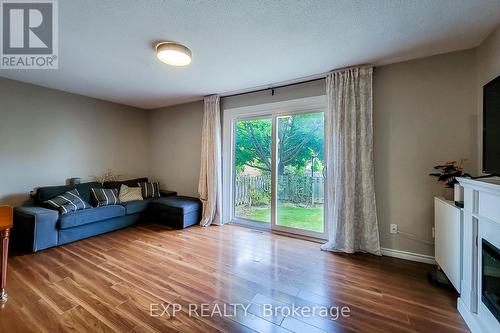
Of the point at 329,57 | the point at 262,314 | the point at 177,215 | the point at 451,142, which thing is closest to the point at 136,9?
the point at 329,57

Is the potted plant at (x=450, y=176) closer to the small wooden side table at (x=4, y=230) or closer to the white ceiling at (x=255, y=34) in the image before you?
the white ceiling at (x=255, y=34)

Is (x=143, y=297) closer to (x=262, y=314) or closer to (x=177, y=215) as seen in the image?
(x=262, y=314)

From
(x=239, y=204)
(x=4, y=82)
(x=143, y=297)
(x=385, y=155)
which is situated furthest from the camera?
(x=239, y=204)

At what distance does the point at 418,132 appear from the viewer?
247 centimetres

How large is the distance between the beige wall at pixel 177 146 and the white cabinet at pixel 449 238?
3.75 metres

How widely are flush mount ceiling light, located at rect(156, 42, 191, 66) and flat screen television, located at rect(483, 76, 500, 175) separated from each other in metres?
2.60

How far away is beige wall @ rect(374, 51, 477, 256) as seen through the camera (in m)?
2.29

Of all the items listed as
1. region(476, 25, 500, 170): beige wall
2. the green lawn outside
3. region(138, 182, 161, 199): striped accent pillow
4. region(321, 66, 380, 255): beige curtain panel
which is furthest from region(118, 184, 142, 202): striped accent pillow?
region(476, 25, 500, 170): beige wall

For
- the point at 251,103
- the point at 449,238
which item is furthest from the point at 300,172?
the point at 449,238

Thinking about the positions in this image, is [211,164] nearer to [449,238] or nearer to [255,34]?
[255,34]

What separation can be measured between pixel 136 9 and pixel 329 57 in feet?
6.52

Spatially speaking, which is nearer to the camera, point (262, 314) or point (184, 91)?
point (262, 314)

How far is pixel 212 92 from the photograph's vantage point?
3.79 metres

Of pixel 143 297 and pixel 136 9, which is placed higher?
pixel 136 9
